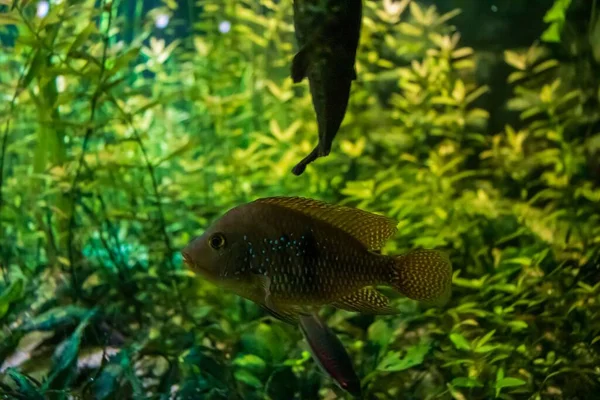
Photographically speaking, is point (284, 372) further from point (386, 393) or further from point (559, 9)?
point (559, 9)

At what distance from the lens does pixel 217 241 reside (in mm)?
1339

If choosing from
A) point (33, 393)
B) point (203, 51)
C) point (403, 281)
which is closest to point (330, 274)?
point (403, 281)

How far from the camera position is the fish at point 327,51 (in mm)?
1309

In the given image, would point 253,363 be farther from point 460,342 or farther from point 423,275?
point 423,275

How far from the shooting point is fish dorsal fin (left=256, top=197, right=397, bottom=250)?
1.38 metres

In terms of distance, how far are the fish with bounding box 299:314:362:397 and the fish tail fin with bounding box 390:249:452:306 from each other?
439 mm

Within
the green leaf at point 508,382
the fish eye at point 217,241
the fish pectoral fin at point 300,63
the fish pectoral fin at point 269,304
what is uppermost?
the fish pectoral fin at point 300,63

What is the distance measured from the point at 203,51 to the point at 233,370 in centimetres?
239

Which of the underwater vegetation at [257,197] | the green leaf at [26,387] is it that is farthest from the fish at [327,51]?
the green leaf at [26,387]

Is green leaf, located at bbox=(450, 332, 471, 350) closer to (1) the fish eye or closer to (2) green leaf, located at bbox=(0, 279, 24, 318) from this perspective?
(1) the fish eye

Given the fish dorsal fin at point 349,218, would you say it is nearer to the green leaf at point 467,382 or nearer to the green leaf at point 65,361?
the green leaf at point 467,382

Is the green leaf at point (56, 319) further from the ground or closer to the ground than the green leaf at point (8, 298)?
closer to the ground

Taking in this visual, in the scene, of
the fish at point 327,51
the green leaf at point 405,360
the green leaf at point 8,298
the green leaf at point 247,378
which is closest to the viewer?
the fish at point 327,51

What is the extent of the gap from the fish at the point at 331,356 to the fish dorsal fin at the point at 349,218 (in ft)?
1.41
